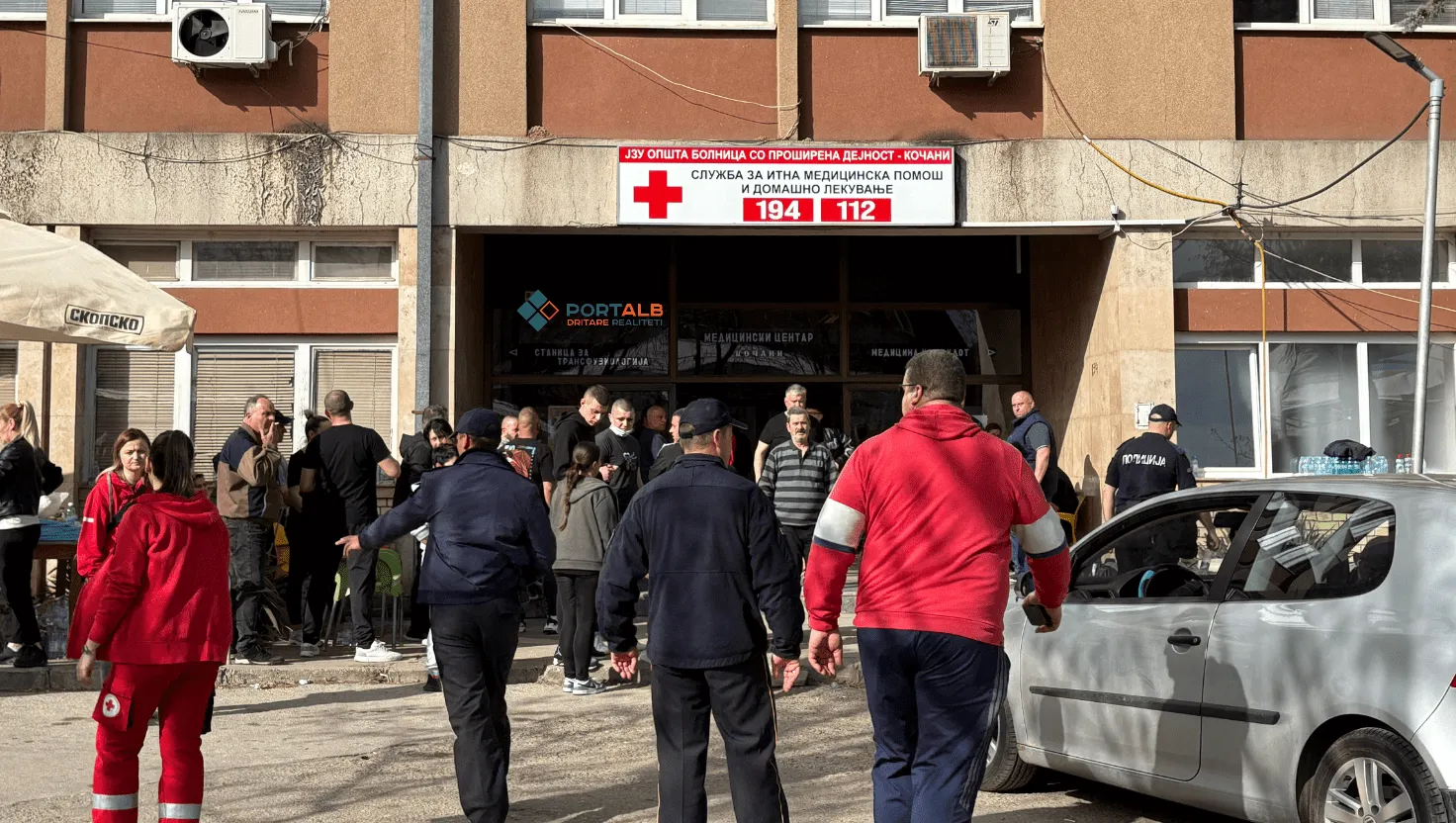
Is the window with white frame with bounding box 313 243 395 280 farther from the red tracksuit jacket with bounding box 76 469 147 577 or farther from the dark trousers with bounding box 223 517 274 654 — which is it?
the red tracksuit jacket with bounding box 76 469 147 577

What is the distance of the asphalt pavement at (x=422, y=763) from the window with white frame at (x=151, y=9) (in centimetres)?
670

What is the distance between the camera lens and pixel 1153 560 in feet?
23.6

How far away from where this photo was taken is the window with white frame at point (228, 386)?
14.2 meters

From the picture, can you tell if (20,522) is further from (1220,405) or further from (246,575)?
(1220,405)

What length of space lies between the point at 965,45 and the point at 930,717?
33.4 feet

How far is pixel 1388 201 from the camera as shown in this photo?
46.7ft

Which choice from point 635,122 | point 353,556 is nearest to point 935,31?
point 635,122

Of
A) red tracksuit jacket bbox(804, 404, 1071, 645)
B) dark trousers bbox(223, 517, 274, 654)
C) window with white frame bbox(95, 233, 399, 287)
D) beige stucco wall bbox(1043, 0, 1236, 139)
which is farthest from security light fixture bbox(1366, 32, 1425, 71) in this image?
dark trousers bbox(223, 517, 274, 654)

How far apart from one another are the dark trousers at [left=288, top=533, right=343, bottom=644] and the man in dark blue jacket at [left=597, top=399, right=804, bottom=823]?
6.21 metres

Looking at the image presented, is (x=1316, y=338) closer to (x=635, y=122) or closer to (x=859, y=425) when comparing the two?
(x=859, y=425)

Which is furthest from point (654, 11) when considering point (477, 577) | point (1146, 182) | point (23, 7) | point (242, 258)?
point (477, 577)

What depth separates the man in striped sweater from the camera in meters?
10.5

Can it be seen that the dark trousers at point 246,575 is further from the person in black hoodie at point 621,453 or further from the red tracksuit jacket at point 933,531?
the red tracksuit jacket at point 933,531

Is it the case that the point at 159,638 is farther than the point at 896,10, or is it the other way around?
the point at 896,10
